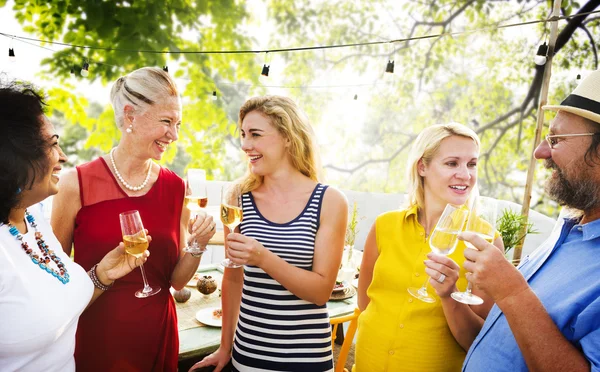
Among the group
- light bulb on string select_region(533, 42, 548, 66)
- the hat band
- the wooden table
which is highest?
light bulb on string select_region(533, 42, 548, 66)

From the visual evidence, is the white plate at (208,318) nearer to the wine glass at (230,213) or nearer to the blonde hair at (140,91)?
the wine glass at (230,213)

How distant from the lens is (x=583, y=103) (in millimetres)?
1156

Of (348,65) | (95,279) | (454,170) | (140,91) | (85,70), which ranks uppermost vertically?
(348,65)

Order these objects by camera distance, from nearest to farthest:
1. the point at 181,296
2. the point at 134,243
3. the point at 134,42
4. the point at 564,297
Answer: the point at 564,297 < the point at 134,243 < the point at 181,296 < the point at 134,42

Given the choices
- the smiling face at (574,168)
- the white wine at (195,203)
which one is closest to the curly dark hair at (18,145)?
the white wine at (195,203)

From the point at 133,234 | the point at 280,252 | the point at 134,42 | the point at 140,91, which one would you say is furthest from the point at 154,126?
the point at 134,42

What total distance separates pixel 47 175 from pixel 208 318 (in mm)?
1339

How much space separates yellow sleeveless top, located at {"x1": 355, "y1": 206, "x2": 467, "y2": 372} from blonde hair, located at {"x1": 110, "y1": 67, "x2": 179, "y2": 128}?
3.92 ft

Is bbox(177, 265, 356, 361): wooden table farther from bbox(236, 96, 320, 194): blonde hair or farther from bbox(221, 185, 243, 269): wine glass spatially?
bbox(236, 96, 320, 194): blonde hair

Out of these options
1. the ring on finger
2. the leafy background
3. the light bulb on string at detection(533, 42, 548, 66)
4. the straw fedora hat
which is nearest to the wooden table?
the ring on finger

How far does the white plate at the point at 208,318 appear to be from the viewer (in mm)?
2203

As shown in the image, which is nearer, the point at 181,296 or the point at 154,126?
the point at 154,126

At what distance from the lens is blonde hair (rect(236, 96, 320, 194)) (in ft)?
6.03

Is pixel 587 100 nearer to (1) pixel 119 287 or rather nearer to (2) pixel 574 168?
(2) pixel 574 168
